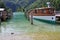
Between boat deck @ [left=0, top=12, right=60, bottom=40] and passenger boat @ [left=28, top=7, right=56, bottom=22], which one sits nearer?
boat deck @ [left=0, top=12, right=60, bottom=40]

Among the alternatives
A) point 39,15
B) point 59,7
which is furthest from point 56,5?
point 39,15

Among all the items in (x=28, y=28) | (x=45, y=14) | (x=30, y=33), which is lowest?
(x=28, y=28)

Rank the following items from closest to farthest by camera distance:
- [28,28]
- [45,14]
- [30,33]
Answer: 1. [30,33]
2. [28,28]
3. [45,14]

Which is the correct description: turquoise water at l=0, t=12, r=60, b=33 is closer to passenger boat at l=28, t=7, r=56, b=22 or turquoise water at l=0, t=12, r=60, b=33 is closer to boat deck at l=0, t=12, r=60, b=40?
boat deck at l=0, t=12, r=60, b=40

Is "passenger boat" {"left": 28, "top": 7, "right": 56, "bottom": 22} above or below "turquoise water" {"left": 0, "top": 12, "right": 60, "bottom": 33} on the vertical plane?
above

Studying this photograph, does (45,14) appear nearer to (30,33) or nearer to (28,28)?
(28,28)

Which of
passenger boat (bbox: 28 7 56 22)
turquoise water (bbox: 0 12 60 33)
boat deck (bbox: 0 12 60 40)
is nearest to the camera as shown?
boat deck (bbox: 0 12 60 40)

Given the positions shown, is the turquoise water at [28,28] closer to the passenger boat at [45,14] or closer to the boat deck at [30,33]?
the boat deck at [30,33]

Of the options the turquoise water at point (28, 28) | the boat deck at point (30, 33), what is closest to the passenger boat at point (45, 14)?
the turquoise water at point (28, 28)

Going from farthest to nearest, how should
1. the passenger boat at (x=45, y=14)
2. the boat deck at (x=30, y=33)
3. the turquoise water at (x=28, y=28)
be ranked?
1. the passenger boat at (x=45, y=14)
2. the turquoise water at (x=28, y=28)
3. the boat deck at (x=30, y=33)

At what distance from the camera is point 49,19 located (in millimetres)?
26344

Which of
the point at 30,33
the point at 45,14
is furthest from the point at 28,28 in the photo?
the point at 45,14

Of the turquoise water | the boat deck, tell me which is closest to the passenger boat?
the turquoise water

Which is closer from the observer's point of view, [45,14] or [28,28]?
[28,28]
